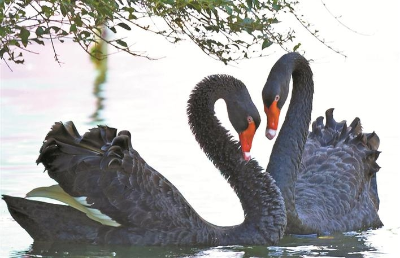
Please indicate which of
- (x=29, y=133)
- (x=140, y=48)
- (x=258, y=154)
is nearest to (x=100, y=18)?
(x=258, y=154)

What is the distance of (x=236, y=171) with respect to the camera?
7742mm

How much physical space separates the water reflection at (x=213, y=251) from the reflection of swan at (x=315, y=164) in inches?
12.5

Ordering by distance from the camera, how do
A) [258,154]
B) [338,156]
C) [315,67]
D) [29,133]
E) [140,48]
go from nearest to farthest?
[338,156]
[258,154]
[29,133]
[315,67]
[140,48]

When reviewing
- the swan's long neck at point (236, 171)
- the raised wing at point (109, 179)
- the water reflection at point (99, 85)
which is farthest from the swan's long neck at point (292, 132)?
the water reflection at point (99, 85)

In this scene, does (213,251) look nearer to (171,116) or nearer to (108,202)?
(108,202)

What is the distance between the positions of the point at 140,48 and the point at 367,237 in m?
9.30

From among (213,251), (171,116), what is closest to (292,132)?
(213,251)

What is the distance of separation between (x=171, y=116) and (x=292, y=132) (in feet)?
13.5

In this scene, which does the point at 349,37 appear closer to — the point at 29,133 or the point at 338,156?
the point at 29,133

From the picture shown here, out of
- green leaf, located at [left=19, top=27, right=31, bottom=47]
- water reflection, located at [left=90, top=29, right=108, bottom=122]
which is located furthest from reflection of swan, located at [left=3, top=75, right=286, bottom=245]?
water reflection, located at [left=90, top=29, right=108, bottom=122]

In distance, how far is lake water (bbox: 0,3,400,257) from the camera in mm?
7664

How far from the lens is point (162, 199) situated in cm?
736

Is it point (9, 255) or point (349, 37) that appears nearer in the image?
point (9, 255)

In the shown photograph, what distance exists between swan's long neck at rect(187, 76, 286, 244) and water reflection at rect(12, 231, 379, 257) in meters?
0.10
